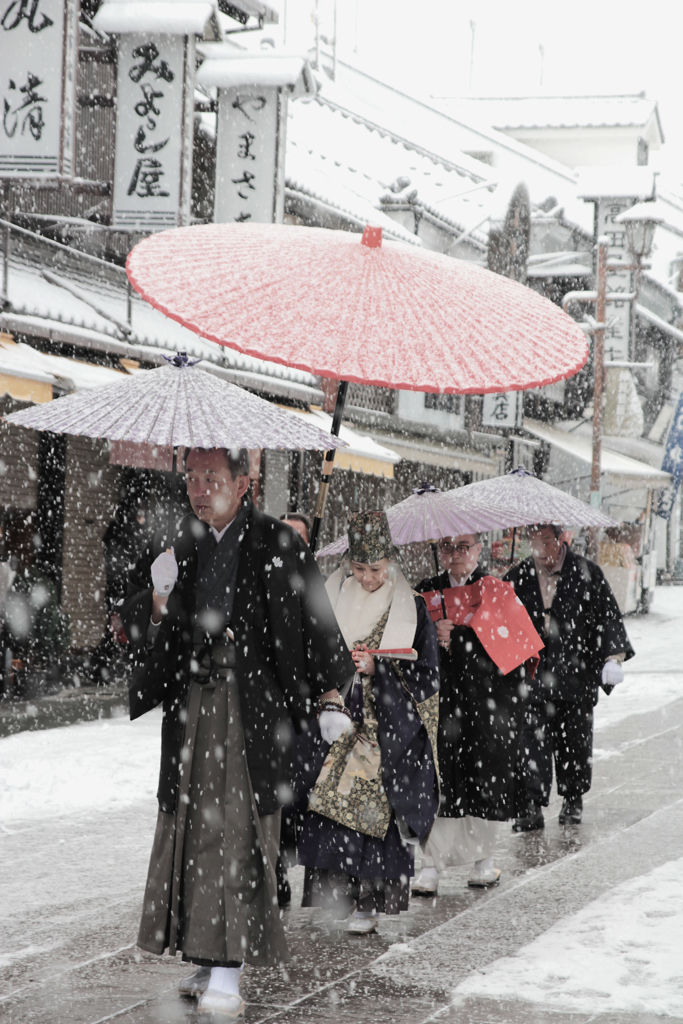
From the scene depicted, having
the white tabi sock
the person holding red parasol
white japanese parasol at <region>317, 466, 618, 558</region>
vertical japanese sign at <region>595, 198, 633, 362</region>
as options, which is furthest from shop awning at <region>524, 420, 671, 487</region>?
the white tabi sock

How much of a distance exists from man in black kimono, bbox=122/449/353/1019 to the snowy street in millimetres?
309

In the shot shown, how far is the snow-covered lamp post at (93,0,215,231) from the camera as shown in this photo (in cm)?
1161

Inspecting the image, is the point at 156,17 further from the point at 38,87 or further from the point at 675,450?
the point at 675,450

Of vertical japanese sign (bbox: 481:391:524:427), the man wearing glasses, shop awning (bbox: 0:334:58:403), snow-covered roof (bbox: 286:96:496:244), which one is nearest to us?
the man wearing glasses

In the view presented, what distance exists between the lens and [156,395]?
4445 millimetres

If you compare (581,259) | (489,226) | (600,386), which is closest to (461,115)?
(581,259)

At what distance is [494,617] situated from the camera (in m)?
6.28

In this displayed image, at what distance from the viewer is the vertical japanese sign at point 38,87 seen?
10719 millimetres

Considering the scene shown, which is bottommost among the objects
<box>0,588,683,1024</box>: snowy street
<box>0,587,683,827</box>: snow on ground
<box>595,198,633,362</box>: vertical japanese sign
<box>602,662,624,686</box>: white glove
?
<box>0,587,683,827</box>: snow on ground

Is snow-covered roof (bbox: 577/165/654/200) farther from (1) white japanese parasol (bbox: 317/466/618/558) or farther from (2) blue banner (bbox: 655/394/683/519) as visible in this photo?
(1) white japanese parasol (bbox: 317/466/618/558)

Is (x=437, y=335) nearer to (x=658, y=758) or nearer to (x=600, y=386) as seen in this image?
(x=658, y=758)

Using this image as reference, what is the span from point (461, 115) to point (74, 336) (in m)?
27.4

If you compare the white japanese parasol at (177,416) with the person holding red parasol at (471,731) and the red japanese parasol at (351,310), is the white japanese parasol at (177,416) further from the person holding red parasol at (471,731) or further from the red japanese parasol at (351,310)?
the person holding red parasol at (471,731)

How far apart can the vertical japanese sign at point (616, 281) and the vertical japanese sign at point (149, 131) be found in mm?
16092
